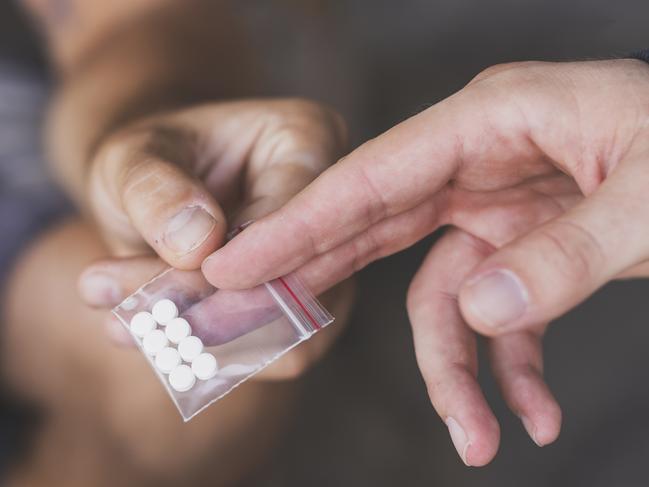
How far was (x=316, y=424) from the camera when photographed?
92 centimetres

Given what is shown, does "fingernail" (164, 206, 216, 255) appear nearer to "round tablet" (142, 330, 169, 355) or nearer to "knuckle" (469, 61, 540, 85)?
"round tablet" (142, 330, 169, 355)

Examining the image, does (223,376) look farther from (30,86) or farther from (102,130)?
(30,86)

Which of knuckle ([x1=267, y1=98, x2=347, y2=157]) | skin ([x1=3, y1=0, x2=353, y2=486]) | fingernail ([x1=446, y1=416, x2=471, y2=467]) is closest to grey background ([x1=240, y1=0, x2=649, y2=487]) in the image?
skin ([x1=3, y1=0, x2=353, y2=486])

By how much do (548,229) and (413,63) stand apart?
0.69 meters

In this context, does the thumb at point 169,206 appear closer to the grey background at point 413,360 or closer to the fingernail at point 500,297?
the fingernail at point 500,297

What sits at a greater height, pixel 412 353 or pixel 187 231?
pixel 187 231

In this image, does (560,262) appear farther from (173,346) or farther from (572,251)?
(173,346)

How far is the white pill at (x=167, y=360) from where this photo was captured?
0.44 m

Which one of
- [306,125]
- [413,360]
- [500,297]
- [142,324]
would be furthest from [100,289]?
[413,360]

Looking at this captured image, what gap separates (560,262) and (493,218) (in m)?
0.18

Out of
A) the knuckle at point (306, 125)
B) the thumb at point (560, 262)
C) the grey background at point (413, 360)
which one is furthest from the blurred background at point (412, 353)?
the thumb at point (560, 262)

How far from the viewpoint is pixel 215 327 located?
0.46 metres

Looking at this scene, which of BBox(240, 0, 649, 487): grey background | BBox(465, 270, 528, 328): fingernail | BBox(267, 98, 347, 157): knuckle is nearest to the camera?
BBox(465, 270, 528, 328): fingernail

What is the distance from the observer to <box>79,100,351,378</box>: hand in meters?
0.45
